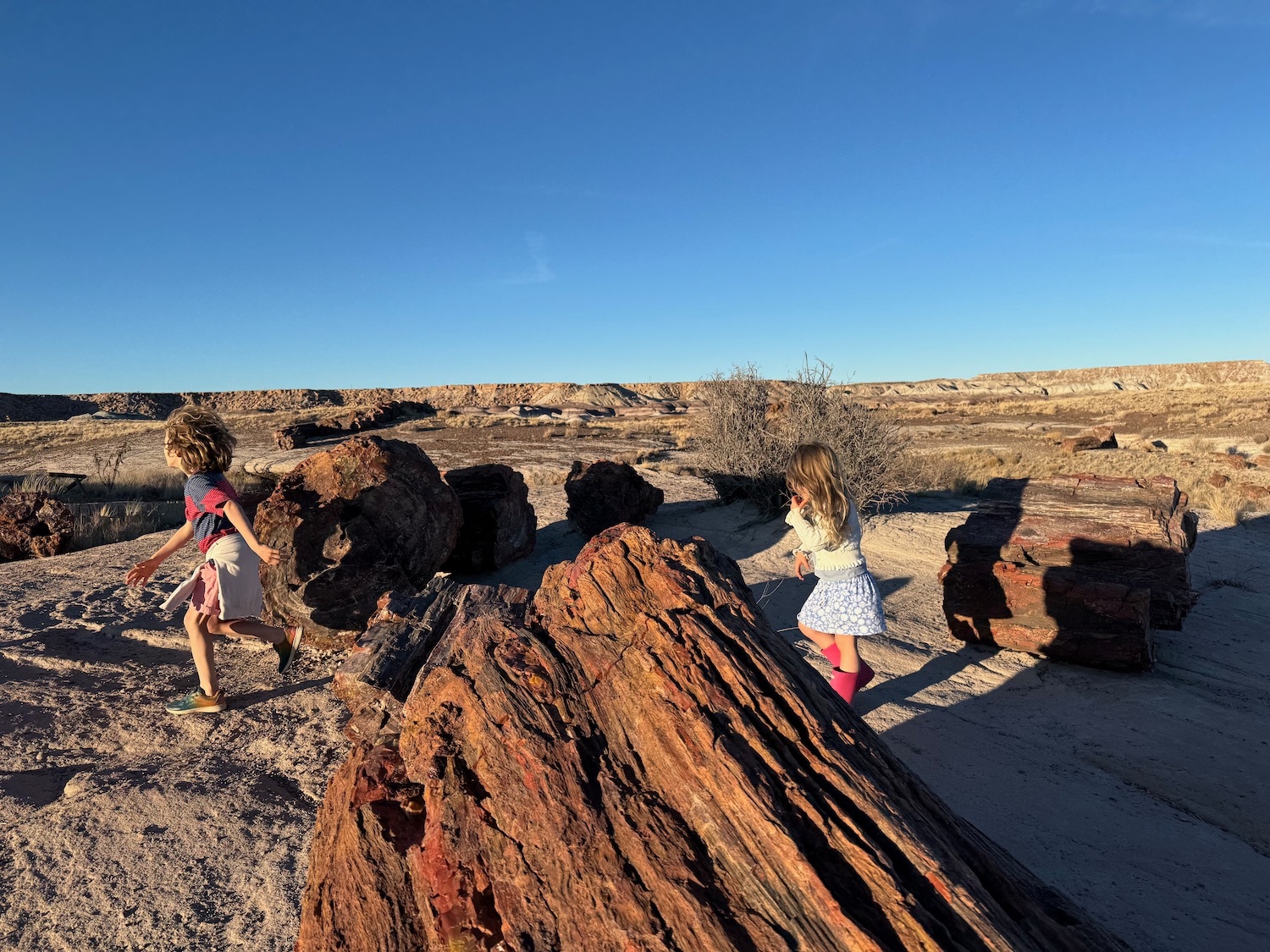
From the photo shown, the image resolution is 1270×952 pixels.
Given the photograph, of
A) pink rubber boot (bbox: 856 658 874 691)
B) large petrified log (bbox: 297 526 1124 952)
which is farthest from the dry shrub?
large petrified log (bbox: 297 526 1124 952)

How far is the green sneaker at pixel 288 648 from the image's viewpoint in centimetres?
515

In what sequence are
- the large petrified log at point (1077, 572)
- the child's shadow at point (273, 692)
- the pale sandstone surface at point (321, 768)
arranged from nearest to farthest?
the pale sandstone surface at point (321, 768) → the child's shadow at point (273, 692) → the large petrified log at point (1077, 572)

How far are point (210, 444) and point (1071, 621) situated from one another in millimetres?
5927

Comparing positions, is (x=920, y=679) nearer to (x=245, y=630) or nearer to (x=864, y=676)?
(x=864, y=676)

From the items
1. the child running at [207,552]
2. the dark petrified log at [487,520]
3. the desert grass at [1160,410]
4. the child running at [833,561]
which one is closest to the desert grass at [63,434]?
the dark petrified log at [487,520]

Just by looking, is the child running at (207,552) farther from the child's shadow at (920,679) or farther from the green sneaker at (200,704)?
the child's shadow at (920,679)

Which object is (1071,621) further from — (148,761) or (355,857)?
(148,761)

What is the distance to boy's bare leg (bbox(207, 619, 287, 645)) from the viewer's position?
4.69 metres

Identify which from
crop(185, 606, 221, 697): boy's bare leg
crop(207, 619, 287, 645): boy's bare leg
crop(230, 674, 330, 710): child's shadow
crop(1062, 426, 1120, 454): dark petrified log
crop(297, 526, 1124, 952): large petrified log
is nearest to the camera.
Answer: crop(297, 526, 1124, 952): large petrified log

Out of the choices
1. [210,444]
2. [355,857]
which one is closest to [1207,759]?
[355,857]

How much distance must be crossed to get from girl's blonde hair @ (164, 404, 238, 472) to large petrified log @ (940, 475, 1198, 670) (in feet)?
17.4

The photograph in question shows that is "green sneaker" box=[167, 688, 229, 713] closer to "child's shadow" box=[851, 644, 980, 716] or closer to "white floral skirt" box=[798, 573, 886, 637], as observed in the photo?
"white floral skirt" box=[798, 573, 886, 637]

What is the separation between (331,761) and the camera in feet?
13.1

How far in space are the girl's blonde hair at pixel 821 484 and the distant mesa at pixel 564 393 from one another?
57242mm
